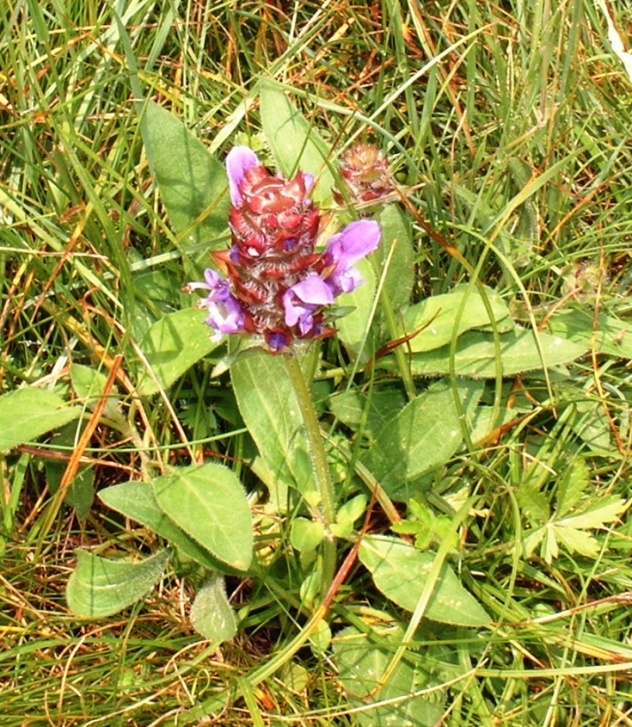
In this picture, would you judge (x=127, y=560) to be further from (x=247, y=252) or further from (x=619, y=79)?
(x=619, y=79)

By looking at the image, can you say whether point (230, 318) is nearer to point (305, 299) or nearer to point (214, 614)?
point (305, 299)

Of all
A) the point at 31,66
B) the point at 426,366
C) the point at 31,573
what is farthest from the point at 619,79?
the point at 31,573

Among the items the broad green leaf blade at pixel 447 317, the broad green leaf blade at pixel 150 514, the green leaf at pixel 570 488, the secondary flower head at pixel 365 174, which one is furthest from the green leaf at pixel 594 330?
the broad green leaf blade at pixel 150 514

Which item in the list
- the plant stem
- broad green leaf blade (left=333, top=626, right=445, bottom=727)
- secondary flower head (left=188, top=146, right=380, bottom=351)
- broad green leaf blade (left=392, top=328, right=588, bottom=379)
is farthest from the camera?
broad green leaf blade (left=392, top=328, right=588, bottom=379)

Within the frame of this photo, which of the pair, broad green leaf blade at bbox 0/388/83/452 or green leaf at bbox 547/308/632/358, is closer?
broad green leaf blade at bbox 0/388/83/452

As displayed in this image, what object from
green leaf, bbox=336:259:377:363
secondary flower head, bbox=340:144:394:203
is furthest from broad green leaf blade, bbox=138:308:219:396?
secondary flower head, bbox=340:144:394:203

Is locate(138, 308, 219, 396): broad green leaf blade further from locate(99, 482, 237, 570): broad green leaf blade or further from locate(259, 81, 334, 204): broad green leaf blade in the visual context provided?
locate(259, 81, 334, 204): broad green leaf blade

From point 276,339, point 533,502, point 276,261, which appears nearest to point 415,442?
point 533,502
